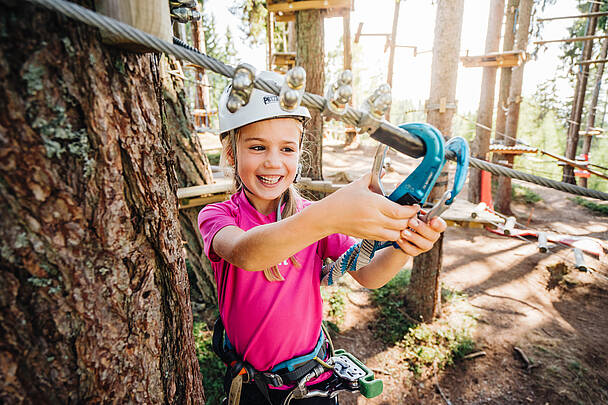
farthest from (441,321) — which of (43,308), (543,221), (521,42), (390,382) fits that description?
(521,42)

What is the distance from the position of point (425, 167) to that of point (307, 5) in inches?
199

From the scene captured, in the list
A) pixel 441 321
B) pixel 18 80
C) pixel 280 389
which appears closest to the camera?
pixel 18 80

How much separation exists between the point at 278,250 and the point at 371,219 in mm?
297

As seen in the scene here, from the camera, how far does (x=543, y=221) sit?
11.1m

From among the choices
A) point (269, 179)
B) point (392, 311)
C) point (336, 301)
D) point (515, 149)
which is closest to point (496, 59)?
point (515, 149)

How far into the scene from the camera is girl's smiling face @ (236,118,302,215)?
144cm

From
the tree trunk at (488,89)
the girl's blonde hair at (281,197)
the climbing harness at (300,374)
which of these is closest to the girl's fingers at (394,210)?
the girl's blonde hair at (281,197)

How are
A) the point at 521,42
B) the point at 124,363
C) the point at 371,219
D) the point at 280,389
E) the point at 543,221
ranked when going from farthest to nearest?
the point at 543,221 < the point at 521,42 < the point at 280,389 < the point at 124,363 < the point at 371,219

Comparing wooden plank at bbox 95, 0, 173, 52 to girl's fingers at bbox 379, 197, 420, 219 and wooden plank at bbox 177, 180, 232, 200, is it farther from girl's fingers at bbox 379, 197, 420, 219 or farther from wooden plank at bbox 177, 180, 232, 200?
wooden plank at bbox 177, 180, 232, 200

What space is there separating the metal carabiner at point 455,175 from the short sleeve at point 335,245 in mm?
723

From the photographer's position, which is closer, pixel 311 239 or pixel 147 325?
pixel 311 239

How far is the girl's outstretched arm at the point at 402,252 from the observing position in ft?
3.13

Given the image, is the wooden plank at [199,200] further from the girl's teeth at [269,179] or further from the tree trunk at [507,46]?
the tree trunk at [507,46]

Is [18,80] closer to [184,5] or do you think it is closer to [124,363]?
[184,5]
